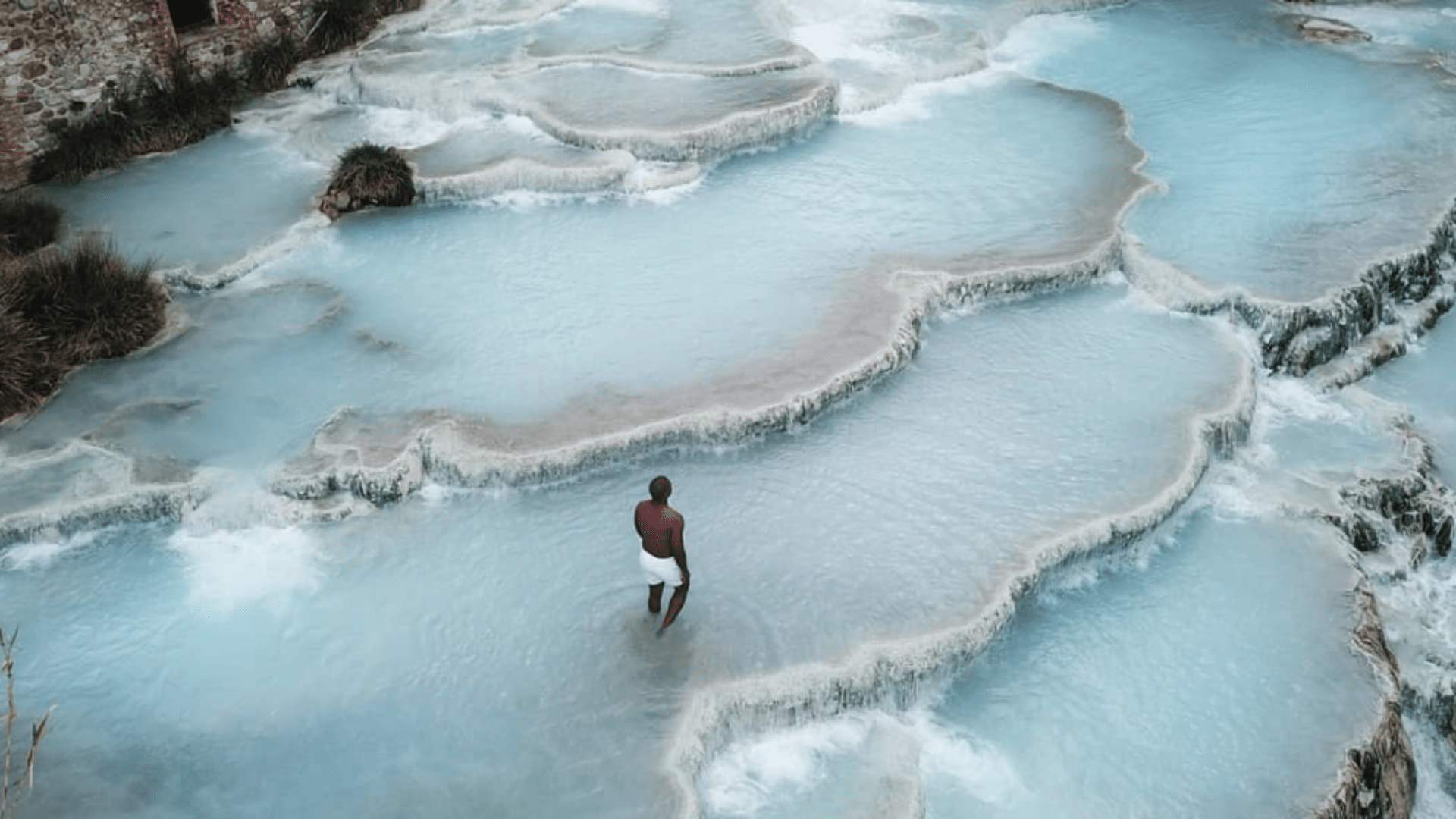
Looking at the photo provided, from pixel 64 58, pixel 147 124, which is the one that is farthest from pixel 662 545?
pixel 64 58

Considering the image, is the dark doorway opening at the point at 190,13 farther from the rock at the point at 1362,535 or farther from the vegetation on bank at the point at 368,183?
the rock at the point at 1362,535

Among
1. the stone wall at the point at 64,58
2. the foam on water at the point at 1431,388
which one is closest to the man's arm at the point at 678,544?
the foam on water at the point at 1431,388

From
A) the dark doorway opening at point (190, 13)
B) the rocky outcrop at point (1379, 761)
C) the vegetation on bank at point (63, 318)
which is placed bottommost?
the rocky outcrop at point (1379, 761)

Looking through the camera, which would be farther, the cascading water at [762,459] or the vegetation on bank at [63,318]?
the vegetation on bank at [63,318]

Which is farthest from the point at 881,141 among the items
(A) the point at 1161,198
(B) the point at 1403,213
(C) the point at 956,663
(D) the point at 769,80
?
(C) the point at 956,663

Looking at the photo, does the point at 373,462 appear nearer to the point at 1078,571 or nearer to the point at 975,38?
the point at 1078,571

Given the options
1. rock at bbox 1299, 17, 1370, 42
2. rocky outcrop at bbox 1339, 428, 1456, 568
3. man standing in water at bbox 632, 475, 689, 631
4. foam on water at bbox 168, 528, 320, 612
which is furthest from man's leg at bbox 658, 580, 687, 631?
rock at bbox 1299, 17, 1370, 42
